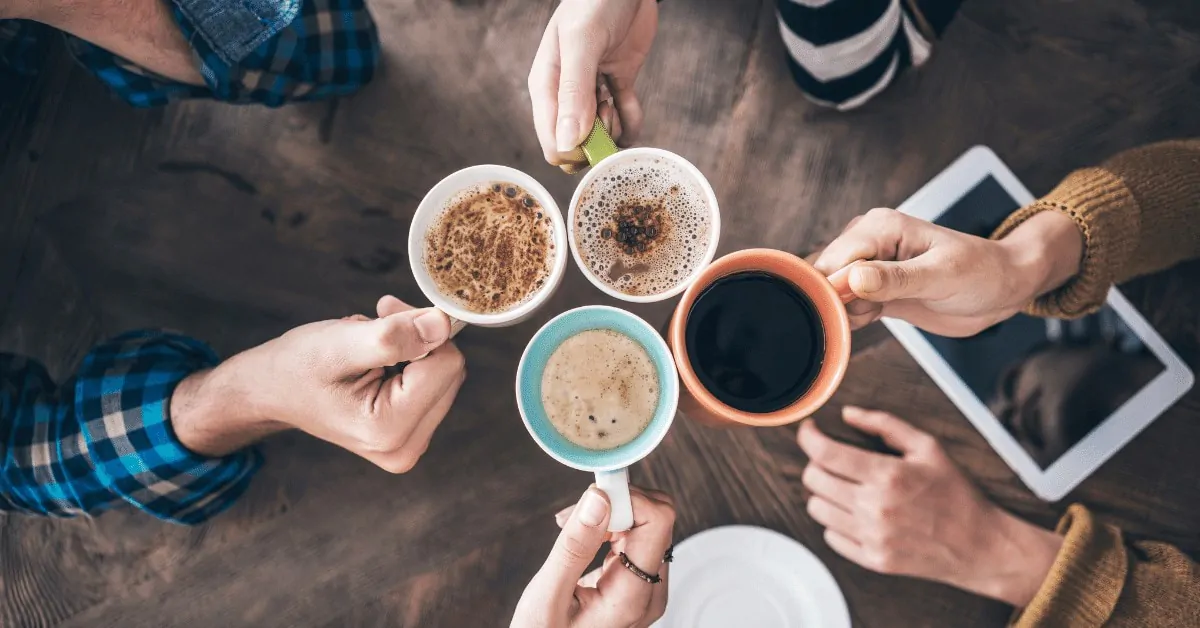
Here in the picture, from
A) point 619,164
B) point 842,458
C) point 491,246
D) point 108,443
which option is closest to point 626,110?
point 619,164

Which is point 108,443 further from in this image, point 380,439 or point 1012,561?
point 1012,561

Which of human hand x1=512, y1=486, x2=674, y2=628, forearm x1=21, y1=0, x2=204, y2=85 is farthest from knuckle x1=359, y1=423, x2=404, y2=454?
forearm x1=21, y1=0, x2=204, y2=85

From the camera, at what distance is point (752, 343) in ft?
3.13

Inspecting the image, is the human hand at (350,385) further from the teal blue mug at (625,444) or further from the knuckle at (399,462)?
the teal blue mug at (625,444)

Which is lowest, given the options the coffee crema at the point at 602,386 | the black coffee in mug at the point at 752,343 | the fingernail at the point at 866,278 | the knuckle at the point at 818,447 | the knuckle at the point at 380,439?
the knuckle at the point at 818,447

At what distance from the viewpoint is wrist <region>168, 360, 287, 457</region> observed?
1025 mm

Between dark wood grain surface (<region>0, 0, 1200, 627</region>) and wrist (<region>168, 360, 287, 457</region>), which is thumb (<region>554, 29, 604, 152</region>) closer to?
dark wood grain surface (<region>0, 0, 1200, 627</region>)

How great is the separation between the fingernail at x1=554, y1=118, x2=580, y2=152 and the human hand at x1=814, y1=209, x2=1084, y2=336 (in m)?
0.36

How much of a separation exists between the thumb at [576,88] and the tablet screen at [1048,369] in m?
0.65

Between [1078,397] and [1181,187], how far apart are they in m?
0.35

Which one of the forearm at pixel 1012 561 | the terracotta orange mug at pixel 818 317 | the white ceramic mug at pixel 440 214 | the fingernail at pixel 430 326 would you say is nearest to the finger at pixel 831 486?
the forearm at pixel 1012 561

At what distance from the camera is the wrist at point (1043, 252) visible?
3.20 ft

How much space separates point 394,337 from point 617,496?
12.9 inches

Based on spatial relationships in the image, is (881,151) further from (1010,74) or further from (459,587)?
(459,587)
